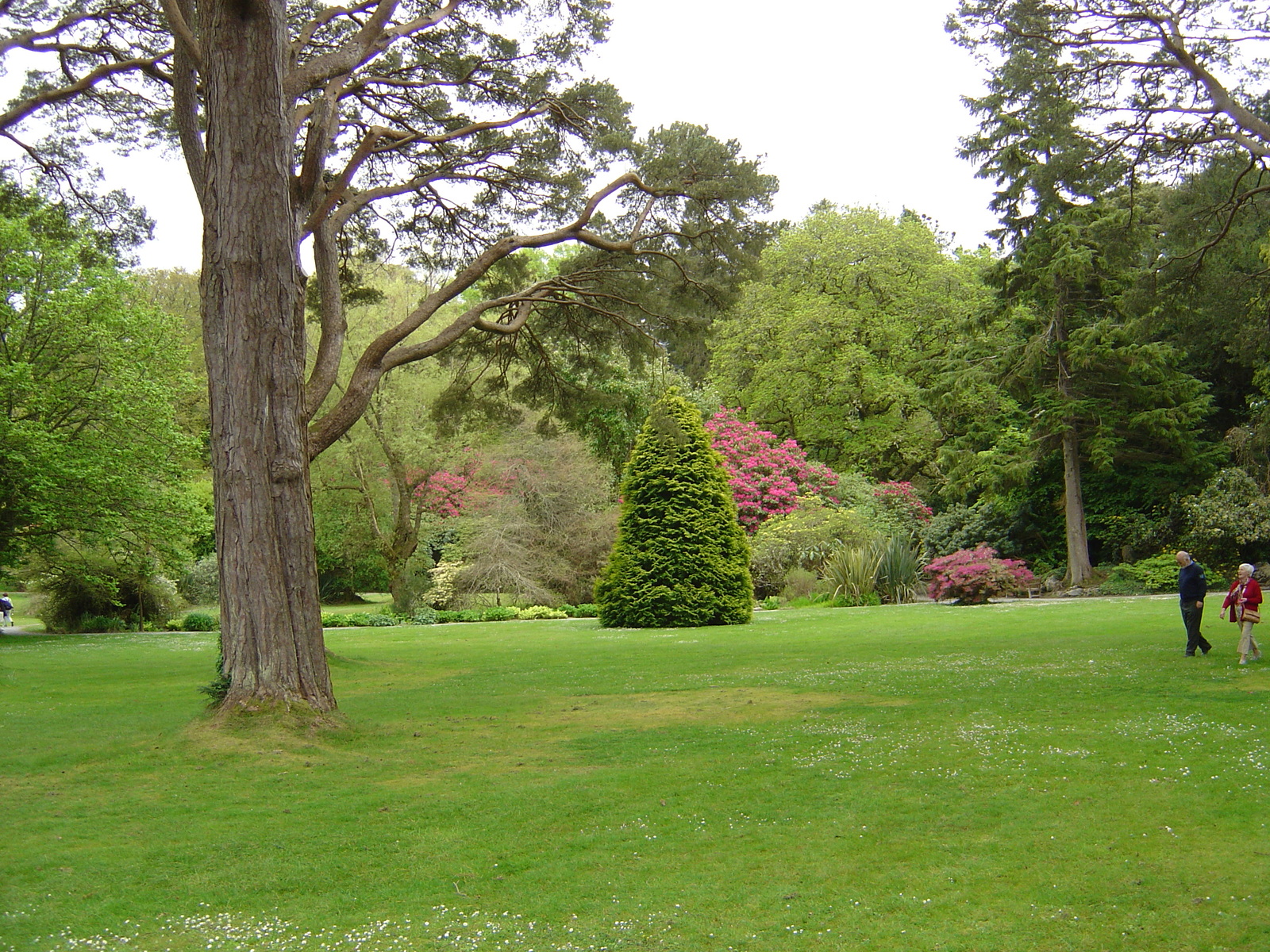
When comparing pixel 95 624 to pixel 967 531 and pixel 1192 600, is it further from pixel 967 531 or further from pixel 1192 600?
pixel 1192 600

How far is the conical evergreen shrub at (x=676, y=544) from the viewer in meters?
20.2

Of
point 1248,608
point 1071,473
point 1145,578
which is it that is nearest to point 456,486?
point 1071,473

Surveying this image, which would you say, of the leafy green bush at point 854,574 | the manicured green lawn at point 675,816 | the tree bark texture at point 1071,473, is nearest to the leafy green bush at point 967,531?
the tree bark texture at point 1071,473

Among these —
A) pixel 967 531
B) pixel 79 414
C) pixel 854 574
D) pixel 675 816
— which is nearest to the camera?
pixel 675 816

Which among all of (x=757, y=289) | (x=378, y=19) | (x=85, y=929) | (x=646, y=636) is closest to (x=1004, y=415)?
(x=757, y=289)

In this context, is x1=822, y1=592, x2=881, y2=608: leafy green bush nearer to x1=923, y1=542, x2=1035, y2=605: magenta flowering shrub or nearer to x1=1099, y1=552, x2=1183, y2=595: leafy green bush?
x1=923, y1=542, x2=1035, y2=605: magenta flowering shrub

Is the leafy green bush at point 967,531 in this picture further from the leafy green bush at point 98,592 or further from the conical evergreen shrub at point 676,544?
the leafy green bush at point 98,592

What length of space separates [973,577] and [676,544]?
24.0 feet

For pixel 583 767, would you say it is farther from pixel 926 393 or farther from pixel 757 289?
pixel 757 289

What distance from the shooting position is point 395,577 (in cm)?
2905

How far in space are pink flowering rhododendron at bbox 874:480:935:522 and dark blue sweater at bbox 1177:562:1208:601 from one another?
1845cm

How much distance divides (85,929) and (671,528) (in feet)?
51.8

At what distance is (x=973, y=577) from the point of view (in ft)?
73.8

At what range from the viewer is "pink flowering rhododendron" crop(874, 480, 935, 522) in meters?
30.6
